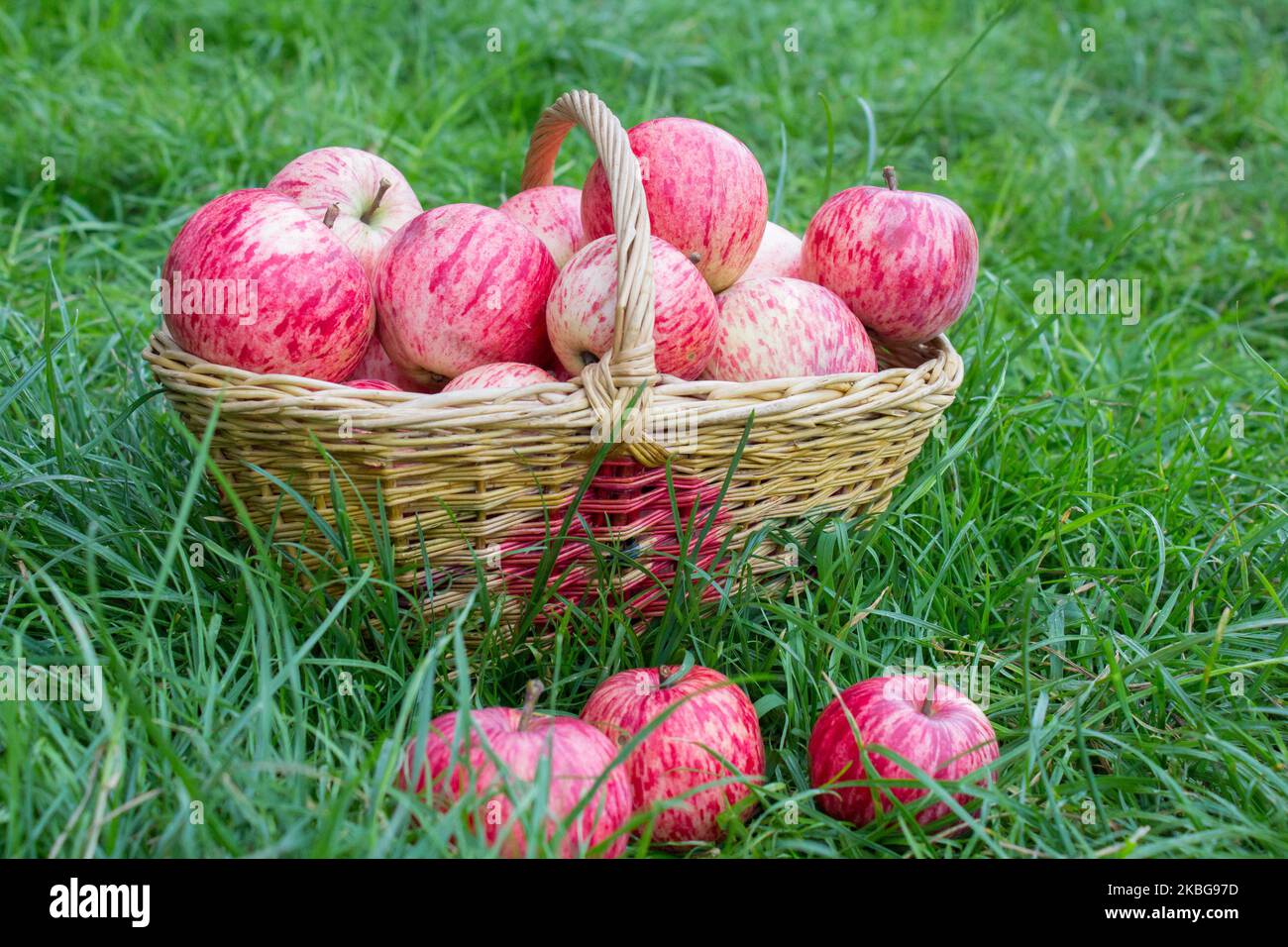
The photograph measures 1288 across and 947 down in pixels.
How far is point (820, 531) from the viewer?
76.1 inches

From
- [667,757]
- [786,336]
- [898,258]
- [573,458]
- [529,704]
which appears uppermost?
[898,258]

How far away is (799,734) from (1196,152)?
3.59m

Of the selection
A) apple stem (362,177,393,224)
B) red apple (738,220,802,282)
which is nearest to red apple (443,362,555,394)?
apple stem (362,177,393,224)

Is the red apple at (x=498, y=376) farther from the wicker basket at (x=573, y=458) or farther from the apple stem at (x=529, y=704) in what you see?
the apple stem at (x=529, y=704)

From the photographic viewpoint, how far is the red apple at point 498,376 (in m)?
1.80

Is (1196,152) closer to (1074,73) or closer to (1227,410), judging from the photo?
(1074,73)

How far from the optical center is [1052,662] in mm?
1928

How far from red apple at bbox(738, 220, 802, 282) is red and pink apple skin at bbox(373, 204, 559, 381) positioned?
0.51 m

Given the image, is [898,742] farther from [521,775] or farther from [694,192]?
[694,192]

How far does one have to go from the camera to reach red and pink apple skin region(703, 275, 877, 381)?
194 cm

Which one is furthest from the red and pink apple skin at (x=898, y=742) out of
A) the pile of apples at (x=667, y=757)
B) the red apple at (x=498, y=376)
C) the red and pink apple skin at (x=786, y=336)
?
the red apple at (x=498, y=376)

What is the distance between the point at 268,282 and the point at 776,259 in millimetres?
1027

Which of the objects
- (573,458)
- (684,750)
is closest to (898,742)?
(684,750)

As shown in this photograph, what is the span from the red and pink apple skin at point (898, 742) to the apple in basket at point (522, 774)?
1.07ft
